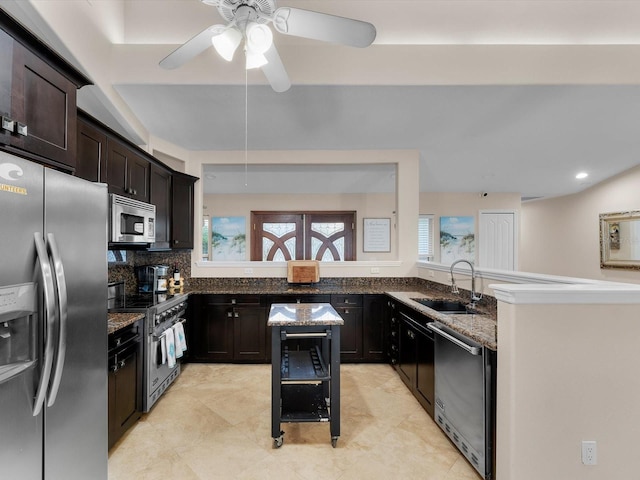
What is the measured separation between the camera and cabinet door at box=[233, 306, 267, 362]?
350cm

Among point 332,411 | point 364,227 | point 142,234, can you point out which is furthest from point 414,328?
point 364,227

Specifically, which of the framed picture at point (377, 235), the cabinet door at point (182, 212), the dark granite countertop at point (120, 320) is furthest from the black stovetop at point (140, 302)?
the framed picture at point (377, 235)

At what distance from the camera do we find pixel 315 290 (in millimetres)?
3631

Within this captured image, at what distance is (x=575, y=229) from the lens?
5621 mm

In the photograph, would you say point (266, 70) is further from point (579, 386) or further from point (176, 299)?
point (579, 386)

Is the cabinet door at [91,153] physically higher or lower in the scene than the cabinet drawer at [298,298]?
higher

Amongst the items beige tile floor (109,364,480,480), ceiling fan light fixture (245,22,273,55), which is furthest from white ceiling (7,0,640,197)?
beige tile floor (109,364,480,480)

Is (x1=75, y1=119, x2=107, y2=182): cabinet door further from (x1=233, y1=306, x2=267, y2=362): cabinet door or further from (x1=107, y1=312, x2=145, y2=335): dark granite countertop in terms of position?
(x1=233, y1=306, x2=267, y2=362): cabinet door

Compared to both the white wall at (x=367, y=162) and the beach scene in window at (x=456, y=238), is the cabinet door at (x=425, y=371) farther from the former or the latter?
the beach scene in window at (x=456, y=238)

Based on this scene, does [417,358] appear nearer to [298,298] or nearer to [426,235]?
[298,298]

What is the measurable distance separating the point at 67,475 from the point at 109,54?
2.98 m

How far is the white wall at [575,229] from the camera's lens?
15.6ft

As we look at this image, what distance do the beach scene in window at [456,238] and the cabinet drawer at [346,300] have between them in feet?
10.4

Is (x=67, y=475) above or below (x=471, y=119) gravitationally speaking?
below
